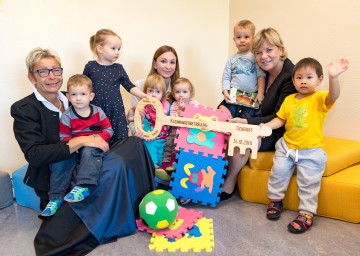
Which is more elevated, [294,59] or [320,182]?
[294,59]

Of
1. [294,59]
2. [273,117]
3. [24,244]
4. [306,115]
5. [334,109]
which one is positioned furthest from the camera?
[294,59]

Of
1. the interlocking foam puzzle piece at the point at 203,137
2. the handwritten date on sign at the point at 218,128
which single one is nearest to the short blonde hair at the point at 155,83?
the handwritten date on sign at the point at 218,128

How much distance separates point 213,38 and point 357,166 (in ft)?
5.89

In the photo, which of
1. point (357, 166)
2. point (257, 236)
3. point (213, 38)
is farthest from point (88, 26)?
point (357, 166)

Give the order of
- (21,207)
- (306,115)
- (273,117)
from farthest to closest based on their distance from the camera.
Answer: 1. (21,207)
2. (273,117)
3. (306,115)

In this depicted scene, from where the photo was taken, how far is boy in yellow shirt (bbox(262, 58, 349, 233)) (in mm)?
1699

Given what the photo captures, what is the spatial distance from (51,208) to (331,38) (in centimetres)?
219

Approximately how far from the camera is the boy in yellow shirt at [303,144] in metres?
1.70

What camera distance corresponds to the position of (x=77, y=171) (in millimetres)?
1707

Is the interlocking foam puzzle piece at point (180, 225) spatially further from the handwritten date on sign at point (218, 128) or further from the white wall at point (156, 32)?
the white wall at point (156, 32)

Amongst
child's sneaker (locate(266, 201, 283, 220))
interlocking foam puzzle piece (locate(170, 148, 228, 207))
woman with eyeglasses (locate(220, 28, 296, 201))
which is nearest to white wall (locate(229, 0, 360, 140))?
woman with eyeglasses (locate(220, 28, 296, 201))

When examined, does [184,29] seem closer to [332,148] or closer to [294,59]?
[294,59]

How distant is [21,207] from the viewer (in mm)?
2090

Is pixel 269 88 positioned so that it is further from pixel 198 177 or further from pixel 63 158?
pixel 63 158
